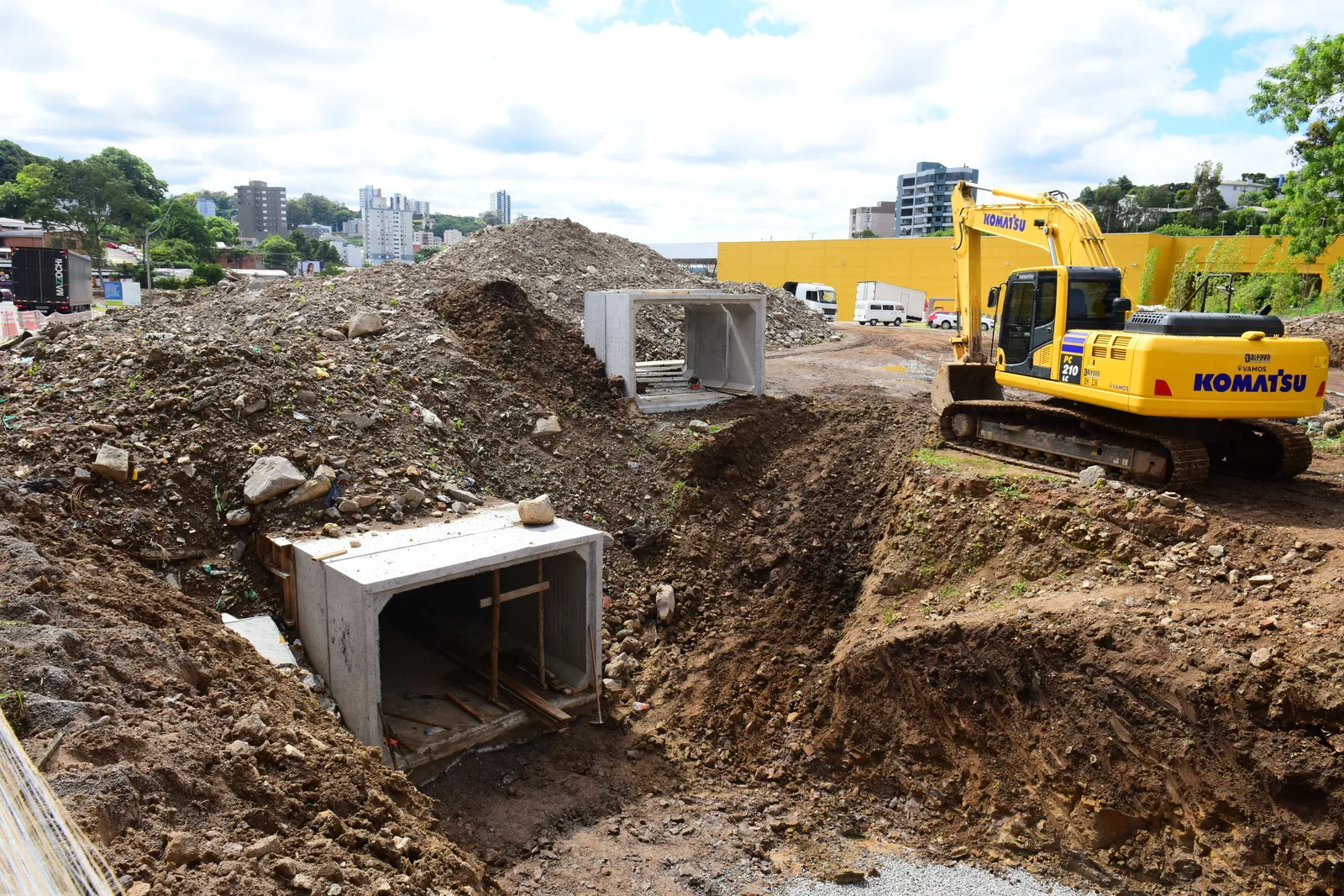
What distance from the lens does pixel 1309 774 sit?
21.4 ft

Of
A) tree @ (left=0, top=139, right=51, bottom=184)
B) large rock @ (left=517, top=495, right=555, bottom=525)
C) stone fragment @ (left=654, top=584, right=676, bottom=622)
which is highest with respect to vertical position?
tree @ (left=0, top=139, right=51, bottom=184)

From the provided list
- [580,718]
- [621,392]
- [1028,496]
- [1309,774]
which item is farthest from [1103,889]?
[621,392]

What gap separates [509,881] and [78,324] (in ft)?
40.5

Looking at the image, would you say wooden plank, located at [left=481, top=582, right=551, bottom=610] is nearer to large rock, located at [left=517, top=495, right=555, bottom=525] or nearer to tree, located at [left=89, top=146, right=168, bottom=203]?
large rock, located at [left=517, top=495, right=555, bottom=525]

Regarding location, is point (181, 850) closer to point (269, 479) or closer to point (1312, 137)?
point (269, 479)

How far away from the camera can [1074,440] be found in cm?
1071

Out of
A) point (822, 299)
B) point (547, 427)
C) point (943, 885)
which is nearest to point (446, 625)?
point (547, 427)

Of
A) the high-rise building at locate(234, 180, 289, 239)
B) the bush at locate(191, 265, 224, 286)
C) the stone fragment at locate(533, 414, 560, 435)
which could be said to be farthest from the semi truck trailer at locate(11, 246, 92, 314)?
the high-rise building at locate(234, 180, 289, 239)

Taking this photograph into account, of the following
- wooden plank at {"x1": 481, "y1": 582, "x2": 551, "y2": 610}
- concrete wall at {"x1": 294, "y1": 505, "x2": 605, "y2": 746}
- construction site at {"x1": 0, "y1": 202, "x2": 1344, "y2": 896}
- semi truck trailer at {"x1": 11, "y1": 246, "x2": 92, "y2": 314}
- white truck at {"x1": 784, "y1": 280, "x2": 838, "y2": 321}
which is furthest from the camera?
white truck at {"x1": 784, "y1": 280, "x2": 838, "y2": 321}

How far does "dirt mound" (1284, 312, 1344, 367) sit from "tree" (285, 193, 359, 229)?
611ft

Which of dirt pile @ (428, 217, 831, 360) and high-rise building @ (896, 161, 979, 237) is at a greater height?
high-rise building @ (896, 161, 979, 237)

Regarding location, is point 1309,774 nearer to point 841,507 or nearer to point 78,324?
point 841,507

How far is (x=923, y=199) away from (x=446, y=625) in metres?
135

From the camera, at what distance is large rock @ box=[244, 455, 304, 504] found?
9539mm
